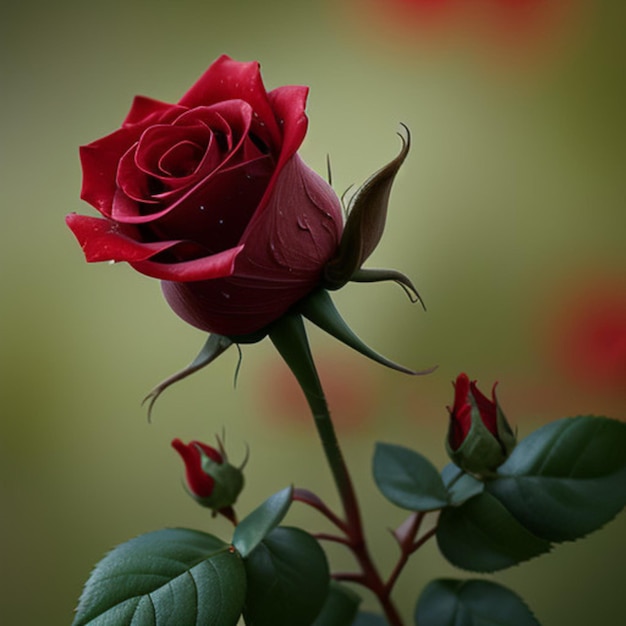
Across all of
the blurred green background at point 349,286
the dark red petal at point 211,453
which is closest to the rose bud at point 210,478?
the dark red petal at point 211,453

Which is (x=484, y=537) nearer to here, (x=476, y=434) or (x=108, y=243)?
(x=476, y=434)

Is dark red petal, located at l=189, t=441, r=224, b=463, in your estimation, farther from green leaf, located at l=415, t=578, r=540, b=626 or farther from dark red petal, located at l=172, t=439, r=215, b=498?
green leaf, located at l=415, t=578, r=540, b=626

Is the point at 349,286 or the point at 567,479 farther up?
the point at 349,286

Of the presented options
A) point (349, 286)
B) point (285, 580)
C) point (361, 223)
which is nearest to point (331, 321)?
point (361, 223)

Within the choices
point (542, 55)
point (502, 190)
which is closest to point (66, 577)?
point (502, 190)

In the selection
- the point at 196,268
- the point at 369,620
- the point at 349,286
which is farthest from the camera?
the point at 349,286

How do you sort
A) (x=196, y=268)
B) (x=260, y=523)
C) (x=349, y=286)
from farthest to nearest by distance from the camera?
(x=349, y=286) < (x=260, y=523) < (x=196, y=268)
